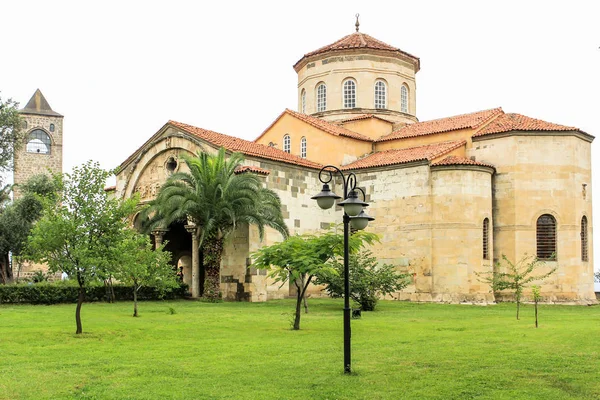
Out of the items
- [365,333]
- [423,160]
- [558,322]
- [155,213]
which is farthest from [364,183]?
[365,333]

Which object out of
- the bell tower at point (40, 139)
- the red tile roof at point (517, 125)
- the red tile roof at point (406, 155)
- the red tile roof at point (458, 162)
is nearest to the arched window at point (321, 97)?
the red tile roof at point (406, 155)

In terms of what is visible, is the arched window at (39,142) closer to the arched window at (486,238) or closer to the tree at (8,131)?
the tree at (8,131)

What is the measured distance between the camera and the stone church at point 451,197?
104 ft

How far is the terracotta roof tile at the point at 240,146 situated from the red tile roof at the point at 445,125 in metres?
5.34

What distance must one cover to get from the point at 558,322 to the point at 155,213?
19856 millimetres

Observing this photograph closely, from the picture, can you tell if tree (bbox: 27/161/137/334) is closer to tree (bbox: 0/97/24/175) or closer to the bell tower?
tree (bbox: 0/97/24/175)

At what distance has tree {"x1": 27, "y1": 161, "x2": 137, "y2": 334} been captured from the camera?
1745cm

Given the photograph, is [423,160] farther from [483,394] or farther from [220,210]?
[483,394]

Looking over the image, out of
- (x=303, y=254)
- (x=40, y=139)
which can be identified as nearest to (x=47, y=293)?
(x=303, y=254)

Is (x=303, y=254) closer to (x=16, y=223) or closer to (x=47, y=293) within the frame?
(x=47, y=293)

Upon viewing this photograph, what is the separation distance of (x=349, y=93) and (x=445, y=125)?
672 cm

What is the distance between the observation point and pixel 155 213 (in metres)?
34.3

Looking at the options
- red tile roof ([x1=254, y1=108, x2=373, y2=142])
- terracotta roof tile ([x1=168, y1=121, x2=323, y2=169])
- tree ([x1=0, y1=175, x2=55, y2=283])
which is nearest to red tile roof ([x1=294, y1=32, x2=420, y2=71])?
red tile roof ([x1=254, y1=108, x2=373, y2=142])

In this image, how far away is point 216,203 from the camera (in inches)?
1198
